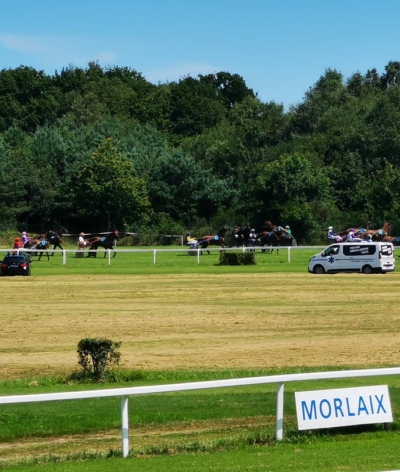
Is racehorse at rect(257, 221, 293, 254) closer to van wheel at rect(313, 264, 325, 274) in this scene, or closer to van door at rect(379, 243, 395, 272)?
van wheel at rect(313, 264, 325, 274)

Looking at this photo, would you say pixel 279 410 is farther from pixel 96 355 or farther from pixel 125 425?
pixel 96 355

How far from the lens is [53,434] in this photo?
1277 centimetres

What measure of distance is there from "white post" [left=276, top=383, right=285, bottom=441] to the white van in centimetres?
3422

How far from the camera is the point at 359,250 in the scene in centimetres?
4600

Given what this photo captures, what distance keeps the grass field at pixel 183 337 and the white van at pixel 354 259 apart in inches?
39.1

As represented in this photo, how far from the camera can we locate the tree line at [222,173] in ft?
260

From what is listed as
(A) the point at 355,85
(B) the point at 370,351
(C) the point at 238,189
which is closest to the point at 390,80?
(A) the point at 355,85

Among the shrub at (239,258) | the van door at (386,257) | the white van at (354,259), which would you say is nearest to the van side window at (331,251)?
the white van at (354,259)

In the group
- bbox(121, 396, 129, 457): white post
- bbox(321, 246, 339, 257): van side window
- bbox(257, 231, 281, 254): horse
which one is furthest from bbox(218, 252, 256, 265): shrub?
bbox(121, 396, 129, 457): white post

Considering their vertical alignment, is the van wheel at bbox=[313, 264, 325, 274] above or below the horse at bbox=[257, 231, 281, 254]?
below

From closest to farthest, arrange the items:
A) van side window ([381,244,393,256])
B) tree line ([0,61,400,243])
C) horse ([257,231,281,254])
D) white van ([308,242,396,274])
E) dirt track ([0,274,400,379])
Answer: dirt track ([0,274,400,379]) < van side window ([381,244,393,256]) < white van ([308,242,396,274]) < horse ([257,231,281,254]) < tree line ([0,61,400,243])

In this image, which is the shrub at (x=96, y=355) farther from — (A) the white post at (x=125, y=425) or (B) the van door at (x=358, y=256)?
(B) the van door at (x=358, y=256)

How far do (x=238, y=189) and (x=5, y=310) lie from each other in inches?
2325

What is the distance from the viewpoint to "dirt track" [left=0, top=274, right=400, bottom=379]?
21.8 metres
